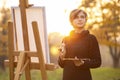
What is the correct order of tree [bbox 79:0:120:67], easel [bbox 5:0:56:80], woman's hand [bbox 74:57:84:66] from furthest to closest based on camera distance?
tree [bbox 79:0:120:67] → easel [bbox 5:0:56:80] → woman's hand [bbox 74:57:84:66]

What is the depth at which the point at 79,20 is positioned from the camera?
281 centimetres

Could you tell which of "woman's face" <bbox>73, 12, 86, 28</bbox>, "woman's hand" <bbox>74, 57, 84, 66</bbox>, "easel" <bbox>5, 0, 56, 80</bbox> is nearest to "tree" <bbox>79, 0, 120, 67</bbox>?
"easel" <bbox>5, 0, 56, 80</bbox>

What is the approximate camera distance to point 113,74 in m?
9.58

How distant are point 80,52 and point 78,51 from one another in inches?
0.7

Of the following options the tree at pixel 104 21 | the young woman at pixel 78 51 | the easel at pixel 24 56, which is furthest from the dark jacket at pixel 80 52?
the tree at pixel 104 21

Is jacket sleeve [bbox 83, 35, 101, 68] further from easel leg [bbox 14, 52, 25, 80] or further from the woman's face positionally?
easel leg [bbox 14, 52, 25, 80]

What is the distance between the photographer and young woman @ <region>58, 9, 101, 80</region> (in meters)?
2.79

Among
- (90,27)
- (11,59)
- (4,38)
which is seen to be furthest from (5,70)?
(11,59)

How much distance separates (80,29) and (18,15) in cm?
84

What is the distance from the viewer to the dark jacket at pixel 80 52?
2.79 metres

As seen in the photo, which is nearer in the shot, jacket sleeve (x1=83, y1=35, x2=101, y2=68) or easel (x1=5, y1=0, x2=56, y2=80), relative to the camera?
jacket sleeve (x1=83, y1=35, x2=101, y2=68)

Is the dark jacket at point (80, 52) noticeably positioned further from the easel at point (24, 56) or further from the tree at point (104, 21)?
the tree at point (104, 21)

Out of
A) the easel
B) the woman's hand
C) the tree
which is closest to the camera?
the woman's hand

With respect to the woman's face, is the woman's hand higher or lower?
lower
